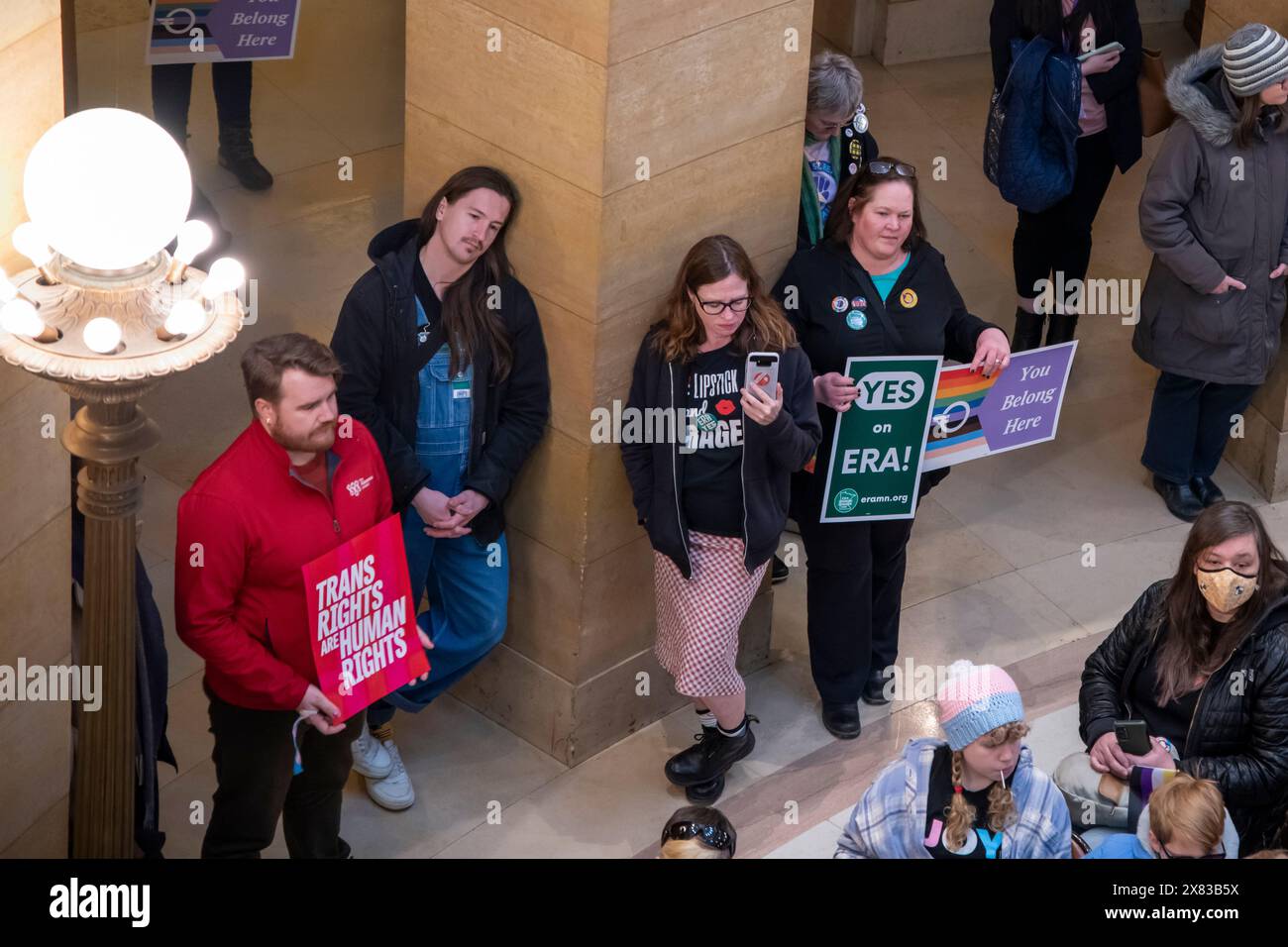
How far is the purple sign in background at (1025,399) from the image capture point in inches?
281

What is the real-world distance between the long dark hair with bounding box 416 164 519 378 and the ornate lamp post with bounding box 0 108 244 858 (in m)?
1.78

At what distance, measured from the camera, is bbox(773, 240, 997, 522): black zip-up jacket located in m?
6.88

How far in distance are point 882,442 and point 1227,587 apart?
57.8 inches

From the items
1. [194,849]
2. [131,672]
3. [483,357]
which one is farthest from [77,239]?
[194,849]

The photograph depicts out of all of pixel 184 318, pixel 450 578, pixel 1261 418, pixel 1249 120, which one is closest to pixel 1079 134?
pixel 1249 120

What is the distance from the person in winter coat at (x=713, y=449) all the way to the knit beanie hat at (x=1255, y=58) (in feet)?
7.78

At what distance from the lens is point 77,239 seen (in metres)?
4.46

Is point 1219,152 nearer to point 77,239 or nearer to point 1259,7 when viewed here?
point 1259,7

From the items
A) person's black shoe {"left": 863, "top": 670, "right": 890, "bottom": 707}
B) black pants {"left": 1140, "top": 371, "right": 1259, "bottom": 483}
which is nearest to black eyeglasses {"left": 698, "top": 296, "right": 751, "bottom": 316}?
person's black shoe {"left": 863, "top": 670, "right": 890, "bottom": 707}

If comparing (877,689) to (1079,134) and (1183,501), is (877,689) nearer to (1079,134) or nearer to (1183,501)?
(1183,501)

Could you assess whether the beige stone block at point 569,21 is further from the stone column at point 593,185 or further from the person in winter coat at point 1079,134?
the person in winter coat at point 1079,134
